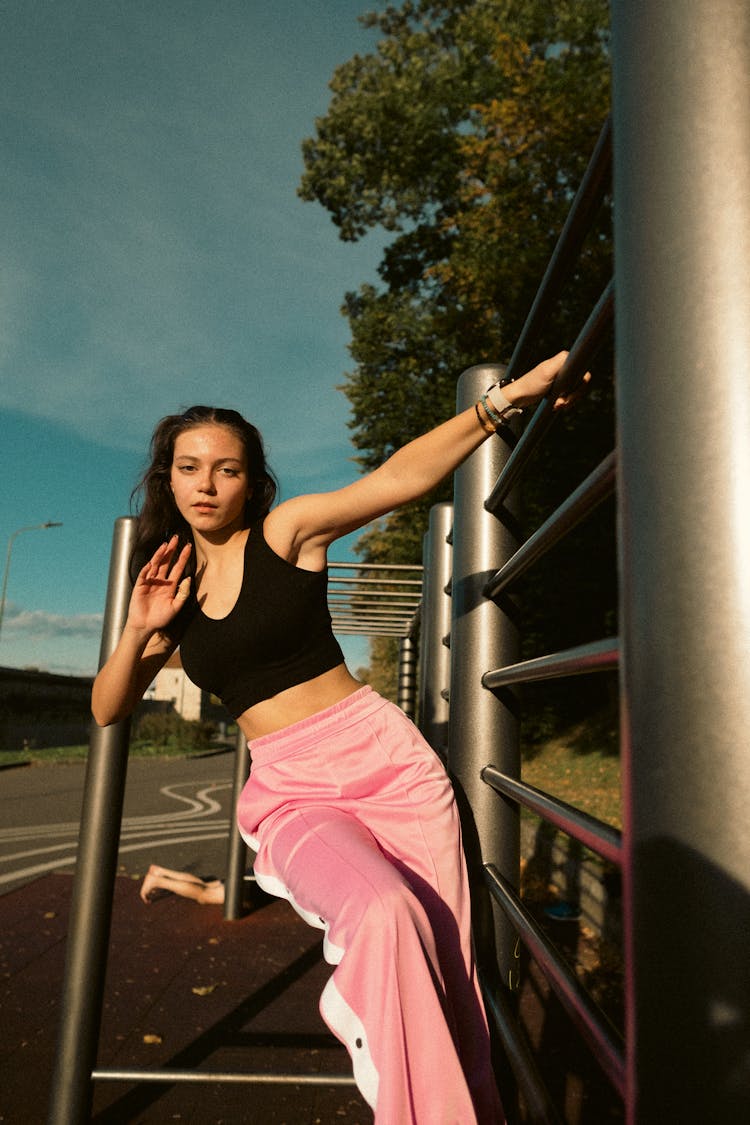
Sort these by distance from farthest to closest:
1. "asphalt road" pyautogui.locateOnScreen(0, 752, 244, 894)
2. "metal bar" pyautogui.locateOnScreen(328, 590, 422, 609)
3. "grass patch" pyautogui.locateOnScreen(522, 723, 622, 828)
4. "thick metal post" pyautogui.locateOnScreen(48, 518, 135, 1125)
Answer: "grass patch" pyautogui.locateOnScreen(522, 723, 622, 828)
"asphalt road" pyautogui.locateOnScreen(0, 752, 244, 894)
"metal bar" pyautogui.locateOnScreen(328, 590, 422, 609)
"thick metal post" pyautogui.locateOnScreen(48, 518, 135, 1125)

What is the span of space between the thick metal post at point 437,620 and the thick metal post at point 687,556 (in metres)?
2.34

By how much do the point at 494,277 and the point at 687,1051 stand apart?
12355mm

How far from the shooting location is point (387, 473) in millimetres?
1753

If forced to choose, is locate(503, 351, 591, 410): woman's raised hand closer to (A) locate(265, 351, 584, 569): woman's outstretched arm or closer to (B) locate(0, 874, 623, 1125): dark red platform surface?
(A) locate(265, 351, 584, 569): woman's outstretched arm

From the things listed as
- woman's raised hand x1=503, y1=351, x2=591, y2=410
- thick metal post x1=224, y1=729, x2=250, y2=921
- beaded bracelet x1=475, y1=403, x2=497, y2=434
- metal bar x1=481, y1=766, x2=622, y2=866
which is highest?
woman's raised hand x1=503, y1=351, x2=591, y2=410

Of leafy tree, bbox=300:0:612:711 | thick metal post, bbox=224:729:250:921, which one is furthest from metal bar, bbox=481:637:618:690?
leafy tree, bbox=300:0:612:711

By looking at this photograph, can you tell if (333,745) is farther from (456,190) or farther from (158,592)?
(456,190)

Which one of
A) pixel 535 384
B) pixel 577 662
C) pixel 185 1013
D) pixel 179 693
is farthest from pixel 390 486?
pixel 179 693

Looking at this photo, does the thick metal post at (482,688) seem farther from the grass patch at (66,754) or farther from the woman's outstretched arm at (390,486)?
the grass patch at (66,754)

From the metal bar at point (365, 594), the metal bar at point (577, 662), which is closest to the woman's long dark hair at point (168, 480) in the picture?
the metal bar at point (577, 662)

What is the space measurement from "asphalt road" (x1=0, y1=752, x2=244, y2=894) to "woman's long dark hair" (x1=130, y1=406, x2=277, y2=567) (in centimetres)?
468

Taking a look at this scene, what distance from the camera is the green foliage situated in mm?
28125

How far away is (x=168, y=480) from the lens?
2.60 metres

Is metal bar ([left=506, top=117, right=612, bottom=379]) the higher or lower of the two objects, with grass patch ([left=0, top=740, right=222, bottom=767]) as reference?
higher
